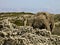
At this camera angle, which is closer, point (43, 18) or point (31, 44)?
point (31, 44)

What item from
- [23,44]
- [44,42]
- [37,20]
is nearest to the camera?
[23,44]

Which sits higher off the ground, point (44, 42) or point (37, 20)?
point (44, 42)

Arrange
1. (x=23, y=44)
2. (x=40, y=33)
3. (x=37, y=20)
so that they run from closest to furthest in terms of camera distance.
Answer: (x=23, y=44), (x=40, y=33), (x=37, y=20)

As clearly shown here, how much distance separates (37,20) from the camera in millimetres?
28031

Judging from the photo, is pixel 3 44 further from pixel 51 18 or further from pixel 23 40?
pixel 51 18

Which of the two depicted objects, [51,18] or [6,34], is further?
[51,18]

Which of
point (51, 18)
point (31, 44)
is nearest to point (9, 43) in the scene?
point (31, 44)

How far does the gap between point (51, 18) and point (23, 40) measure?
17.8 meters

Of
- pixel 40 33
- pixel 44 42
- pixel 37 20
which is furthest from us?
pixel 37 20

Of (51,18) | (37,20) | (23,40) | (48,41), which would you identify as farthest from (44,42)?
(51,18)

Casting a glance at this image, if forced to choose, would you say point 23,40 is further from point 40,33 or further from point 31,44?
point 40,33

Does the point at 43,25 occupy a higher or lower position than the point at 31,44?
lower

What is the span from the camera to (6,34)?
15.0 m

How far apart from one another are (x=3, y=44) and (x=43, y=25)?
50.9ft
